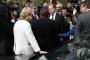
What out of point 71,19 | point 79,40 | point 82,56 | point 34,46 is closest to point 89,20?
point 34,46

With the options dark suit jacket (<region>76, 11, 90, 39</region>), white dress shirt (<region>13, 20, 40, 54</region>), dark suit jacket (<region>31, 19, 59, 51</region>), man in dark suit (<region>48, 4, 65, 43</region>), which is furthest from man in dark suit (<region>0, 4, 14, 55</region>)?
man in dark suit (<region>48, 4, 65, 43</region>)

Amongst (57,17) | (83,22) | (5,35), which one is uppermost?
(83,22)

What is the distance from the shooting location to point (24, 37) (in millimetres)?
7426

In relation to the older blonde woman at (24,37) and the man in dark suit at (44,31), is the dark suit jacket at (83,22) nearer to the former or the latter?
the man in dark suit at (44,31)

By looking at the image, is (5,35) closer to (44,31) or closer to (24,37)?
(24,37)

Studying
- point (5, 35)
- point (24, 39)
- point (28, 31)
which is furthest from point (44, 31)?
point (28, 31)

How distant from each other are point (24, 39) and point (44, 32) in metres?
1.45

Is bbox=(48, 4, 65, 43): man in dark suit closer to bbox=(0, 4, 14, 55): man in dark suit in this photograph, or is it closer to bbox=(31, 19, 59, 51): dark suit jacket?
bbox=(31, 19, 59, 51): dark suit jacket

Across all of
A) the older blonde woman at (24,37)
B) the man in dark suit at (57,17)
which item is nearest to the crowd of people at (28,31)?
the older blonde woman at (24,37)

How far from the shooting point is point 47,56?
5.45m

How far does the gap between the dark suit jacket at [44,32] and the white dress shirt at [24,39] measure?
1172 millimetres

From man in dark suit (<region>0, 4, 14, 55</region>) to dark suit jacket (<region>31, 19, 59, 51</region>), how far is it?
82cm

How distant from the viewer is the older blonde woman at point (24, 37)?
7.31 m

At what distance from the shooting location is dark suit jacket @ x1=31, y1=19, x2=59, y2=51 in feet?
28.8
